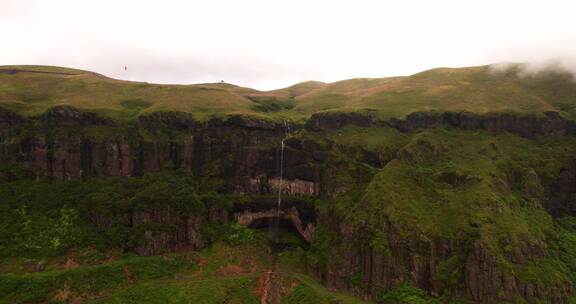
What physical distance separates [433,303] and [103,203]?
163 ft

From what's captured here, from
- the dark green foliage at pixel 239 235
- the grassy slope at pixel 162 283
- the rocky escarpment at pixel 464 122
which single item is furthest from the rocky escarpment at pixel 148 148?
the grassy slope at pixel 162 283

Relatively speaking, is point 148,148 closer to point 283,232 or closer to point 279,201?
point 279,201

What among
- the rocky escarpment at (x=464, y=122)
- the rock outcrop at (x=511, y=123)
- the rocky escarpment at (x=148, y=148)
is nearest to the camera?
the rocky escarpment at (x=148, y=148)

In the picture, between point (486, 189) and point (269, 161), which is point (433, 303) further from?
point (269, 161)

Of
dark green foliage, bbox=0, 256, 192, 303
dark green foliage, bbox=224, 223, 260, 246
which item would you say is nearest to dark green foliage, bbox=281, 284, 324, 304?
dark green foliage, bbox=224, 223, 260, 246

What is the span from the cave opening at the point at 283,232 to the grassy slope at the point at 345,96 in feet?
73.9

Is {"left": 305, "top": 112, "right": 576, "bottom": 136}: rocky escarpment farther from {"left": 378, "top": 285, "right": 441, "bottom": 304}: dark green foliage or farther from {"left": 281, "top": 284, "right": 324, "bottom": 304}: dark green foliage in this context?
{"left": 378, "top": 285, "right": 441, "bottom": 304}: dark green foliage

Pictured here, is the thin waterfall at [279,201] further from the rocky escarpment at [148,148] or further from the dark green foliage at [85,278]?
the dark green foliage at [85,278]

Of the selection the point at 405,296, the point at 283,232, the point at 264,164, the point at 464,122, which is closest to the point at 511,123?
the point at 464,122

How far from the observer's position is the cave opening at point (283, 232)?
70500 mm

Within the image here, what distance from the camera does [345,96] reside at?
106 metres

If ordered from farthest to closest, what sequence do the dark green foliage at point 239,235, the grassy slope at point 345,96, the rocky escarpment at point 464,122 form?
the grassy slope at point 345,96 → the rocky escarpment at point 464,122 → the dark green foliage at point 239,235

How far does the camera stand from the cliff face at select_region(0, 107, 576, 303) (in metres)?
57.0

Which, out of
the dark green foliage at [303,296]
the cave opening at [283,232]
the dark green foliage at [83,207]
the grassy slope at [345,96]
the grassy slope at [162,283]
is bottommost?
the dark green foliage at [303,296]
